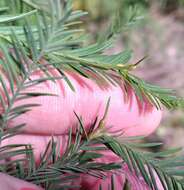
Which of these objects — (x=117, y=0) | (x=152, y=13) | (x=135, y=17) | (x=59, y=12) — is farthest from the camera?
(x=152, y=13)

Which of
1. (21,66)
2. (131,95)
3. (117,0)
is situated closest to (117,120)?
(131,95)

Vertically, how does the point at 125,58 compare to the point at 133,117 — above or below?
above

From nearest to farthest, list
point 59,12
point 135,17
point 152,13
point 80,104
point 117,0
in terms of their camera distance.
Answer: point 59,12 → point 135,17 → point 80,104 → point 117,0 → point 152,13

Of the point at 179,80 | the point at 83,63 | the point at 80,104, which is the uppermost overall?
the point at 83,63

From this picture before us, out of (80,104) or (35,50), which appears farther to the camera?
(80,104)

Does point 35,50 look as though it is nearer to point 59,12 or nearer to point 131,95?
point 59,12

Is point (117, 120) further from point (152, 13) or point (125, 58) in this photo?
point (152, 13)
